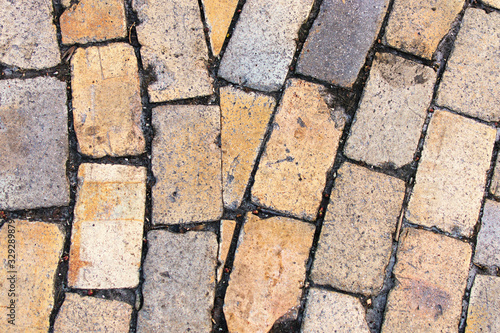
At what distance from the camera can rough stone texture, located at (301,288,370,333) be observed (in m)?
2.07

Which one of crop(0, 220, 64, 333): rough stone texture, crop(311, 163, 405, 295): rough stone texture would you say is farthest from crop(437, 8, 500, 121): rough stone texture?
crop(0, 220, 64, 333): rough stone texture

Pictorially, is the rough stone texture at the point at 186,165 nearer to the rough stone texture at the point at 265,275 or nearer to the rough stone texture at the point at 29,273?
the rough stone texture at the point at 265,275

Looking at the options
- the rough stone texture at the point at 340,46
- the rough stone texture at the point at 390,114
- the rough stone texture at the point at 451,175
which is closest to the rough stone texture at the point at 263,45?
the rough stone texture at the point at 340,46

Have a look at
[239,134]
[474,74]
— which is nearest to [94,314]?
[239,134]

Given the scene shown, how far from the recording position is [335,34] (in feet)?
6.96

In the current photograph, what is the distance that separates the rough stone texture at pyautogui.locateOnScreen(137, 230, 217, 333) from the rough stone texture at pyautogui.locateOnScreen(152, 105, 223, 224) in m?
0.17

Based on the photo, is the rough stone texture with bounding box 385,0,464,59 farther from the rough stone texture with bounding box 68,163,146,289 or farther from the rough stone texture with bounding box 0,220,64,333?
the rough stone texture with bounding box 0,220,64,333

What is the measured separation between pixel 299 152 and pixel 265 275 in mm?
821

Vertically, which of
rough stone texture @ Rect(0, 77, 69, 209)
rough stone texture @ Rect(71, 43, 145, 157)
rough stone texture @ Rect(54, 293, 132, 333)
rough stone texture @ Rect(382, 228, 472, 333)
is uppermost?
rough stone texture @ Rect(71, 43, 145, 157)

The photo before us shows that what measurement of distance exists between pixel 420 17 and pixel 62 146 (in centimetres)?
248

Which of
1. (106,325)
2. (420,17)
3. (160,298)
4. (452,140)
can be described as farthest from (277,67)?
(106,325)

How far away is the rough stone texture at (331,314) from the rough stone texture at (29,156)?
1.70 m

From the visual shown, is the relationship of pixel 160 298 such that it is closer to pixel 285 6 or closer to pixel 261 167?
pixel 261 167

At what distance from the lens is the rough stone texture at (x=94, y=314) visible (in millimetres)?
2031
